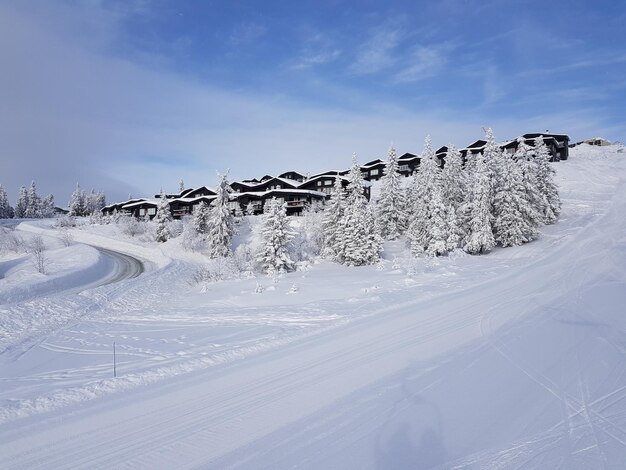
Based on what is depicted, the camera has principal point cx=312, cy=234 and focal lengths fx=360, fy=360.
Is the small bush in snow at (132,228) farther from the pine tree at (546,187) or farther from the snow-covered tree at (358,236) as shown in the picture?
the pine tree at (546,187)

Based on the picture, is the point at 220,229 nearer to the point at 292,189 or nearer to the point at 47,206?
the point at 292,189

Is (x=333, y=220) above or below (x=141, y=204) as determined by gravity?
below

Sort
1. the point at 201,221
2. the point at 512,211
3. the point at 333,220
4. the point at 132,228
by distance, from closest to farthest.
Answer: the point at 512,211
the point at 333,220
the point at 201,221
the point at 132,228

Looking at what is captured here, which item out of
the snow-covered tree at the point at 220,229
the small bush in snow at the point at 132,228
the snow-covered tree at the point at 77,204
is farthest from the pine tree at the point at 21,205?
the snow-covered tree at the point at 220,229

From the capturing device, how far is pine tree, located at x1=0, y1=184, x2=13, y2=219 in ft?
296

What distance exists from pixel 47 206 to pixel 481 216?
118516 millimetres

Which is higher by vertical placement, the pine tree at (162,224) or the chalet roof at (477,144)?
the chalet roof at (477,144)

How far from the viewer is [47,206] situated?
106 meters

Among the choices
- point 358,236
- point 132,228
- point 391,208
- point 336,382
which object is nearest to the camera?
point 336,382

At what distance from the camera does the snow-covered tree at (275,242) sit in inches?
1284

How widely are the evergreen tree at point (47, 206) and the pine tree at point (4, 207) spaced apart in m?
6.88

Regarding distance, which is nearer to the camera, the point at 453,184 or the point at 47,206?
the point at 453,184

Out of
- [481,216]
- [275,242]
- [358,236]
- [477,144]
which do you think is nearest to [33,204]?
[275,242]

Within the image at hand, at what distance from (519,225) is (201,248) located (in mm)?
37068
